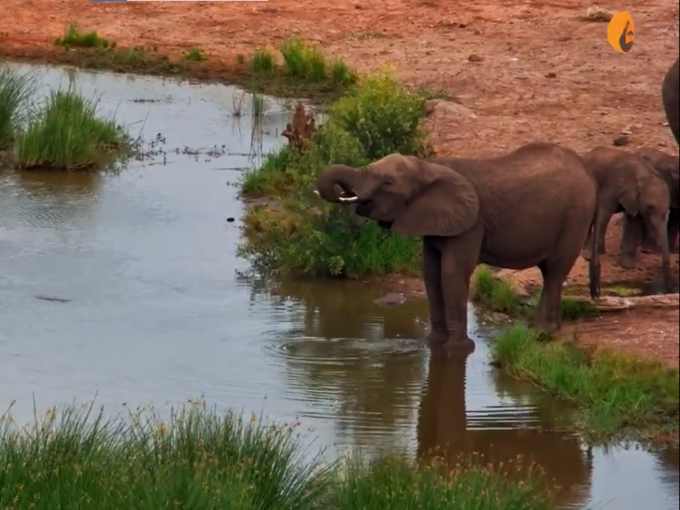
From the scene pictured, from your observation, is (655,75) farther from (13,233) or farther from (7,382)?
(7,382)

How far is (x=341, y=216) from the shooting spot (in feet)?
38.3

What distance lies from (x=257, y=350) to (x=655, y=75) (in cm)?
927

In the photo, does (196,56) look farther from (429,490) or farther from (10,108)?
(429,490)

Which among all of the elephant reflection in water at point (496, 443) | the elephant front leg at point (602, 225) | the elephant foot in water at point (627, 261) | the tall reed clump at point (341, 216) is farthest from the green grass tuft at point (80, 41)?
the elephant reflection in water at point (496, 443)

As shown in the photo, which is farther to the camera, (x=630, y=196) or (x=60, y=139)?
(x=60, y=139)

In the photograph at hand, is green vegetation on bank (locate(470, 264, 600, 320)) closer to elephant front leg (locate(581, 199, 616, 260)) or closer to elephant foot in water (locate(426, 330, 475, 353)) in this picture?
elephant front leg (locate(581, 199, 616, 260))

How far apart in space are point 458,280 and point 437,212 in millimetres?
420

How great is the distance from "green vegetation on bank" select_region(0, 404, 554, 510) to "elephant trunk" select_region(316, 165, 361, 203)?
8.94 feet

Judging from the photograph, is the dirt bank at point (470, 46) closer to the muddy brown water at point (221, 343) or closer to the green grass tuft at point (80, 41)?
the green grass tuft at point (80, 41)

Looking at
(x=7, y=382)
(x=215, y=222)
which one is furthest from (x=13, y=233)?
(x=7, y=382)

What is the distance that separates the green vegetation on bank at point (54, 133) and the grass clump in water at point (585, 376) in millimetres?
5989

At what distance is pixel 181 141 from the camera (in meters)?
16.5

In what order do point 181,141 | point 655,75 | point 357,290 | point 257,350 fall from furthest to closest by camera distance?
point 655,75, point 181,141, point 357,290, point 257,350

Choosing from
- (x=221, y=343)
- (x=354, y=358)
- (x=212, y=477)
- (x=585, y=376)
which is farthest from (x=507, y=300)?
(x=212, y=477)
